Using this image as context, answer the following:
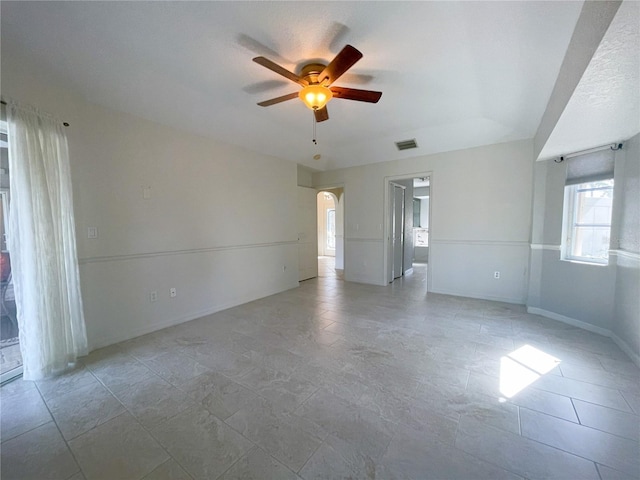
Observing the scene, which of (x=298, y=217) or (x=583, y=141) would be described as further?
(x=298, y=217)

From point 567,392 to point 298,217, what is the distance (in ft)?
15.4

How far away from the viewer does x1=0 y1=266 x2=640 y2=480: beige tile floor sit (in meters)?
1.34

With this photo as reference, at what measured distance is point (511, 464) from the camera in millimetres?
1327

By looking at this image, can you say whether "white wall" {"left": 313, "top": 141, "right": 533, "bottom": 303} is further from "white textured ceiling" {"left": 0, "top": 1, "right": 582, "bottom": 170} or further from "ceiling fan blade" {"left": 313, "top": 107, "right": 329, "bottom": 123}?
"ceiling fan blade" {"left": 313, "top": 107, "right": 329, "bottom": 123}

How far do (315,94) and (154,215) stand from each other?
2337mm

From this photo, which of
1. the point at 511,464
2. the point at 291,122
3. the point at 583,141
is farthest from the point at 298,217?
the point at 511,464

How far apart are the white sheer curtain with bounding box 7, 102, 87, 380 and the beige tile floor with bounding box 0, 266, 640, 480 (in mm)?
284

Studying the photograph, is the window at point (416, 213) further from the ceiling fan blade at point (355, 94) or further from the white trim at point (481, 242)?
the ceiling fan blade at point (355, 94)

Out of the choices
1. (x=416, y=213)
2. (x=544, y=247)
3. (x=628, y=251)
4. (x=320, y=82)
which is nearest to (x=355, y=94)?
(x=320, y=82)

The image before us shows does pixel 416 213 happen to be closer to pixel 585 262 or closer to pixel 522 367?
pixel 585 262

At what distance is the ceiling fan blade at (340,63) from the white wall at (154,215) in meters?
2.17

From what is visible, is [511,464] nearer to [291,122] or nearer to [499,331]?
[499,331]

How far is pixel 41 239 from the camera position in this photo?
210 centimetres

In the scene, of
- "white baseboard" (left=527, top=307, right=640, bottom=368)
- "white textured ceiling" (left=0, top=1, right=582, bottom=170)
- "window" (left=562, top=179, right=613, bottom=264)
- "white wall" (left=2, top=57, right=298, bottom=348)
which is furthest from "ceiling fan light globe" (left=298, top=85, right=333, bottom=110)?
"white baseboard" (left=527, top=307, right=640, bottom=368)
